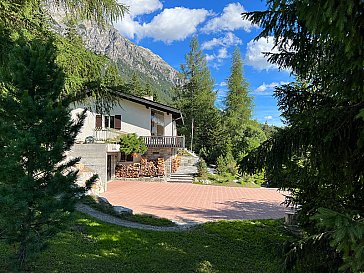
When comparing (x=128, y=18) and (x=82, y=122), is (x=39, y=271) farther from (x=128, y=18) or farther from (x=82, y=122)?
(x=128, y=18)

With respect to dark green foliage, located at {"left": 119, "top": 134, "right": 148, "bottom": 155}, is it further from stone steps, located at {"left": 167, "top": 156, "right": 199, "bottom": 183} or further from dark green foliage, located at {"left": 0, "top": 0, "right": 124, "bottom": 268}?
dark green foliage, located at {"left": 0, "top": 0, "right": 124, "bottom": 268}

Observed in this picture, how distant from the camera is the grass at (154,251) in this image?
15.9 ft

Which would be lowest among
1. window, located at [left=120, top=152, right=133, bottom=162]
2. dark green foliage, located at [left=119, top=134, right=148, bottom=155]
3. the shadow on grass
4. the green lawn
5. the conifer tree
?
the shadow on grass

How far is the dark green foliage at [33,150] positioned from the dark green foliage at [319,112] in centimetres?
226

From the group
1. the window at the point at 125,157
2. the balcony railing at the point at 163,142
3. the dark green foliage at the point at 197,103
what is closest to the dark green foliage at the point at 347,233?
the balcony railing at the point at 163,142

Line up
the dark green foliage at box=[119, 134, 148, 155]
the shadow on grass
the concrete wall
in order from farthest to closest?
the dark green foliage at box=[119, 134, 148, 155] < the concrete wall < the shadow on grass

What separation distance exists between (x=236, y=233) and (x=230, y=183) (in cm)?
1256

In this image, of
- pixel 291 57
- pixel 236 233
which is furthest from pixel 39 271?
pixel 236 233

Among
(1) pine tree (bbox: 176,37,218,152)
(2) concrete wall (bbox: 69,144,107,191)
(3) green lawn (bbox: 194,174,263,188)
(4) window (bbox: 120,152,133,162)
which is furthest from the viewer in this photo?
(1) pine tree (bbox: 176,37,218,152)

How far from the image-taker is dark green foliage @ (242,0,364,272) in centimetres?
226

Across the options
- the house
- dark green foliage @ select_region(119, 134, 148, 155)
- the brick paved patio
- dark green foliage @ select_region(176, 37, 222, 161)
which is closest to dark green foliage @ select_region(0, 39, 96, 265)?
the brick paved patio

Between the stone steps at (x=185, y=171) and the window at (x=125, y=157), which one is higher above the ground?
the window at (x=125, y=157)

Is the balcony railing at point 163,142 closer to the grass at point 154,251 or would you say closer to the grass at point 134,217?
the grass at point 134,217

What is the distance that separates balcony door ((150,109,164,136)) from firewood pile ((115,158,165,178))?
3.75m
